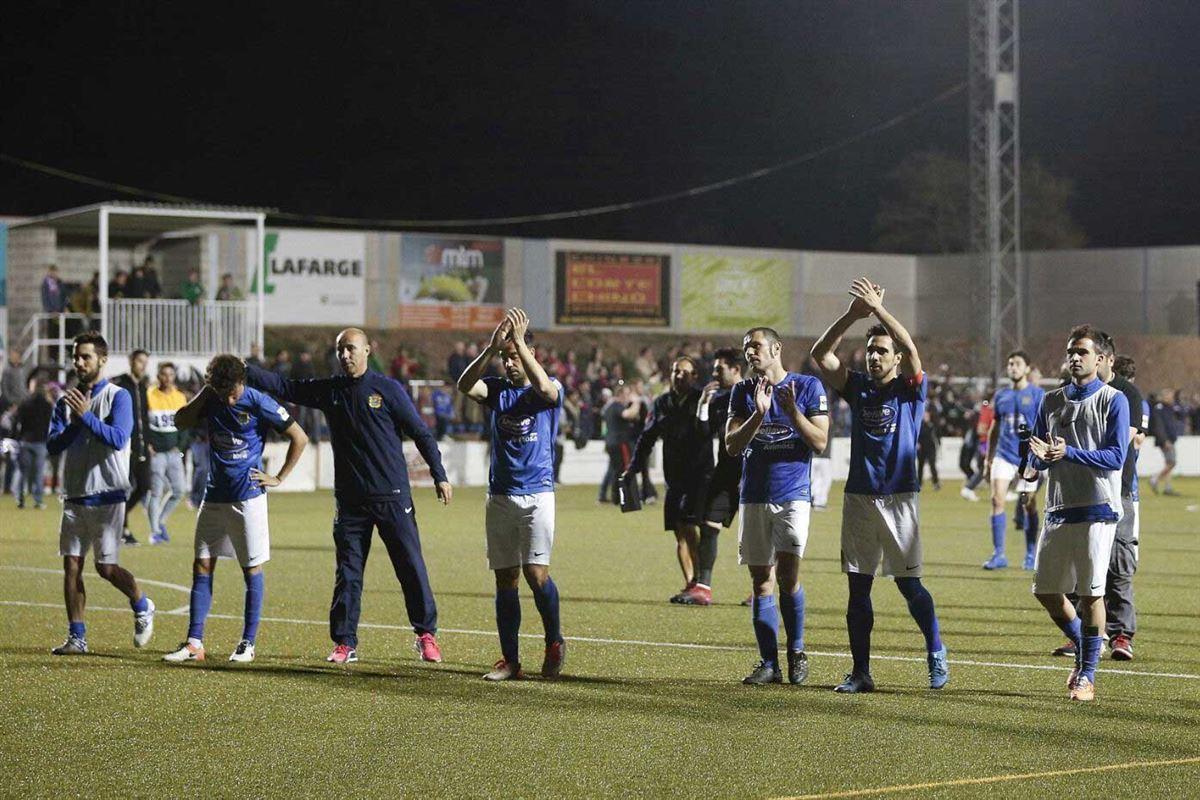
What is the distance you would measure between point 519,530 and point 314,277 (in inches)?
1501

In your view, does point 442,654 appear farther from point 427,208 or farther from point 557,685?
point 427,208

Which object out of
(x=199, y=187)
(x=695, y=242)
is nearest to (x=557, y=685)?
(x=199, y=187)

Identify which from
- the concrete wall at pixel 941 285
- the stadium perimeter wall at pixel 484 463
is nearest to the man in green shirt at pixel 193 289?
the stadium perimeter wall at pixel 484 463

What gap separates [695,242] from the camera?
72.4 metres

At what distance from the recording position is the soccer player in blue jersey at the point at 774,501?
32.1 ft

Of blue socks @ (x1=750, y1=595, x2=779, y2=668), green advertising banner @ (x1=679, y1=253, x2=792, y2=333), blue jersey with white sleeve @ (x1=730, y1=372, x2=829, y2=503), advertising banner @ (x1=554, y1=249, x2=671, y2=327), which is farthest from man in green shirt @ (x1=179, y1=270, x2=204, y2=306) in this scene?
blue socks @ (x1=750, y1=595, x2=779, y2=668)

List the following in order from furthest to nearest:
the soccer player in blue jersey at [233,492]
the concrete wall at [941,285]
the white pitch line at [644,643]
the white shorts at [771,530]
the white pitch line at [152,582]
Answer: the concrete wall at [941,285] → the white pitch line at [152,582] → the soccer player in blue jersey at [233,492] → the white pitch line at [644,643] → the white shorts at [771,530]

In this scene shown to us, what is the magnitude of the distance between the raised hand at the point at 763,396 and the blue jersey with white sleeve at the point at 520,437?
120cm

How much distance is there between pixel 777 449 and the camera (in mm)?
10047

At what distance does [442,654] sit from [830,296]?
44213 mm

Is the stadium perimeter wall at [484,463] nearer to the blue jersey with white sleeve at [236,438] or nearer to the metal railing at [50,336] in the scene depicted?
the metal railing at [50,336]

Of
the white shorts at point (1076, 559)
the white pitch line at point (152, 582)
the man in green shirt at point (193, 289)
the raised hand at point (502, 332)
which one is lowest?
the white pitch line at point (152, 582)

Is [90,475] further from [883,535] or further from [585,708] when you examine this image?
[883,535]

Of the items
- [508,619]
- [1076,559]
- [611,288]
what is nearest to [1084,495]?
[1076,559]
